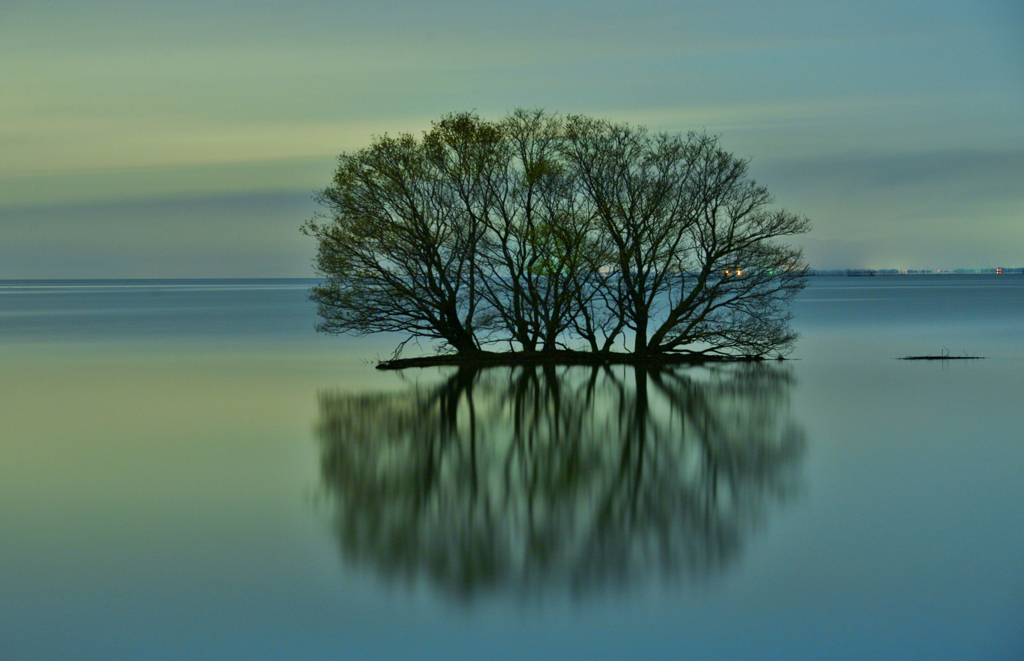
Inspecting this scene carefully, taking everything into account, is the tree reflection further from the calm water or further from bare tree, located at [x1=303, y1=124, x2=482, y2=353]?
bare tree, located at [x1=303, y1=124, x2=482, y2=353]

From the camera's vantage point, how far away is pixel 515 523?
1117cm

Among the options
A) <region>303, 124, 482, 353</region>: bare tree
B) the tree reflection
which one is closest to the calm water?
the tree reflection

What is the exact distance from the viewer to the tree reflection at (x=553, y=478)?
9844 mm

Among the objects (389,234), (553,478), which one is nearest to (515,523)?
(553,478)

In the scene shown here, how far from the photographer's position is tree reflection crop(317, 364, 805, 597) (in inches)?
388

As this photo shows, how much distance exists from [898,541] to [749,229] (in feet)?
65.2

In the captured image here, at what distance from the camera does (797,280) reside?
30.3m

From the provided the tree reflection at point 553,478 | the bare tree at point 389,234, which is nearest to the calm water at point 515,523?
the tree reflection at point 553,478

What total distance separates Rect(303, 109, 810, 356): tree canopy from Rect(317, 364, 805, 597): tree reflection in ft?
19.4

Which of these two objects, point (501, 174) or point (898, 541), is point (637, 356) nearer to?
point (501, 174)

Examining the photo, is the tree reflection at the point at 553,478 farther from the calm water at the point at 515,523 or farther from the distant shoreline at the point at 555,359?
the distant shoreline at the point at 555,359

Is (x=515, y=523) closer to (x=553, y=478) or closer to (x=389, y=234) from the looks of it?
(x=553, y=478)

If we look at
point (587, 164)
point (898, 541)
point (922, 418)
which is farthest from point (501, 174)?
point (898, 541)

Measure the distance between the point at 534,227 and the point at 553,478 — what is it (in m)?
16.7
